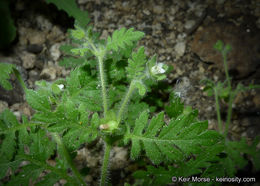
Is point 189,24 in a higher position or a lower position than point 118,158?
higher

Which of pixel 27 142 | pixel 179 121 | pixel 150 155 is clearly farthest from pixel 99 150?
pixel 179 121

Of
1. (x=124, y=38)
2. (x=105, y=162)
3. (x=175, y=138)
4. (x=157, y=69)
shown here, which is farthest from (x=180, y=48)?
(x=105, y=162)

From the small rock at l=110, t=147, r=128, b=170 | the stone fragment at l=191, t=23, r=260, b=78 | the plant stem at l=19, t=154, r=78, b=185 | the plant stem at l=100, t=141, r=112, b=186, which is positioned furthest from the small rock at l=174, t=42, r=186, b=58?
the plant stem at l=19, t=154, r=78, b=185

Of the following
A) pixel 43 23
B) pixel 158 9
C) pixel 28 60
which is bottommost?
pixel 28 60

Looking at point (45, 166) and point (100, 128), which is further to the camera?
point (45, 166)

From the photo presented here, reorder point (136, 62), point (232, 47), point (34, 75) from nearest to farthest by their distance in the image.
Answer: point (136, 62)
point (34, 75)
point (232, 47)

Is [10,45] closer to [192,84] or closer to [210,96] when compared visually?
[192,84]

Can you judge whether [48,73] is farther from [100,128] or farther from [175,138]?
[175,138]
